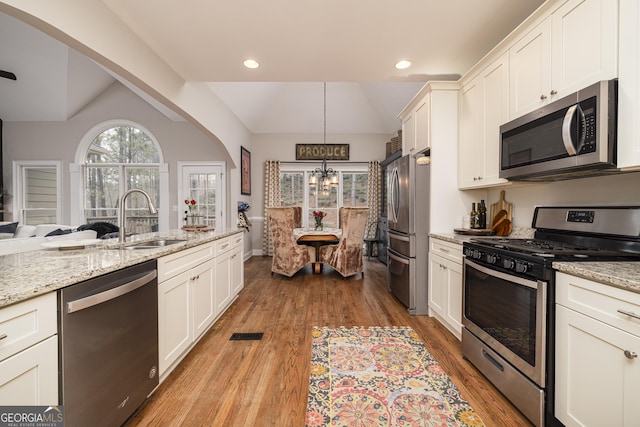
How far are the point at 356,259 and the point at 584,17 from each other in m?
3.55

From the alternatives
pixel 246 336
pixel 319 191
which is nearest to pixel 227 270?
pixel 246 336

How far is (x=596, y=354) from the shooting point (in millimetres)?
1142

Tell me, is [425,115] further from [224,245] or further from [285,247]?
[285,247]

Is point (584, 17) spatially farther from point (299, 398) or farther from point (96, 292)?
point (96, 292)

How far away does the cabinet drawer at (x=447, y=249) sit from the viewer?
7.57ft

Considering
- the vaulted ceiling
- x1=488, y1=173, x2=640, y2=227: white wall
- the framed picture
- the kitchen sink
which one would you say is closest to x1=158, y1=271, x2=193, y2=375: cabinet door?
the kitchen sink

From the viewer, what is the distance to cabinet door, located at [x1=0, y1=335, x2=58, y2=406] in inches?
34.2

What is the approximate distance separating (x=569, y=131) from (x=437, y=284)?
66.6 inches

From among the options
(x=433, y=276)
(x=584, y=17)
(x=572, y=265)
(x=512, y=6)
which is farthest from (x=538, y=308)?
(x=512, y=6)

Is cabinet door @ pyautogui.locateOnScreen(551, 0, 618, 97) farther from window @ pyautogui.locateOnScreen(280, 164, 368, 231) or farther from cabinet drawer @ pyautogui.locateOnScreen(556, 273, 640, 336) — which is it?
window @ pyautogui.locateOnScreen(280, 164, 368, 231)

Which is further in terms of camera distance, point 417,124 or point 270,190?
point 270,190

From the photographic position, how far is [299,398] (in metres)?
1.66

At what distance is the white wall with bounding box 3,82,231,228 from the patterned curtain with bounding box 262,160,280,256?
1107mm

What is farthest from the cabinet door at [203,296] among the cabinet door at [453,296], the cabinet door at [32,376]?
the cabinet door at [453,296]
